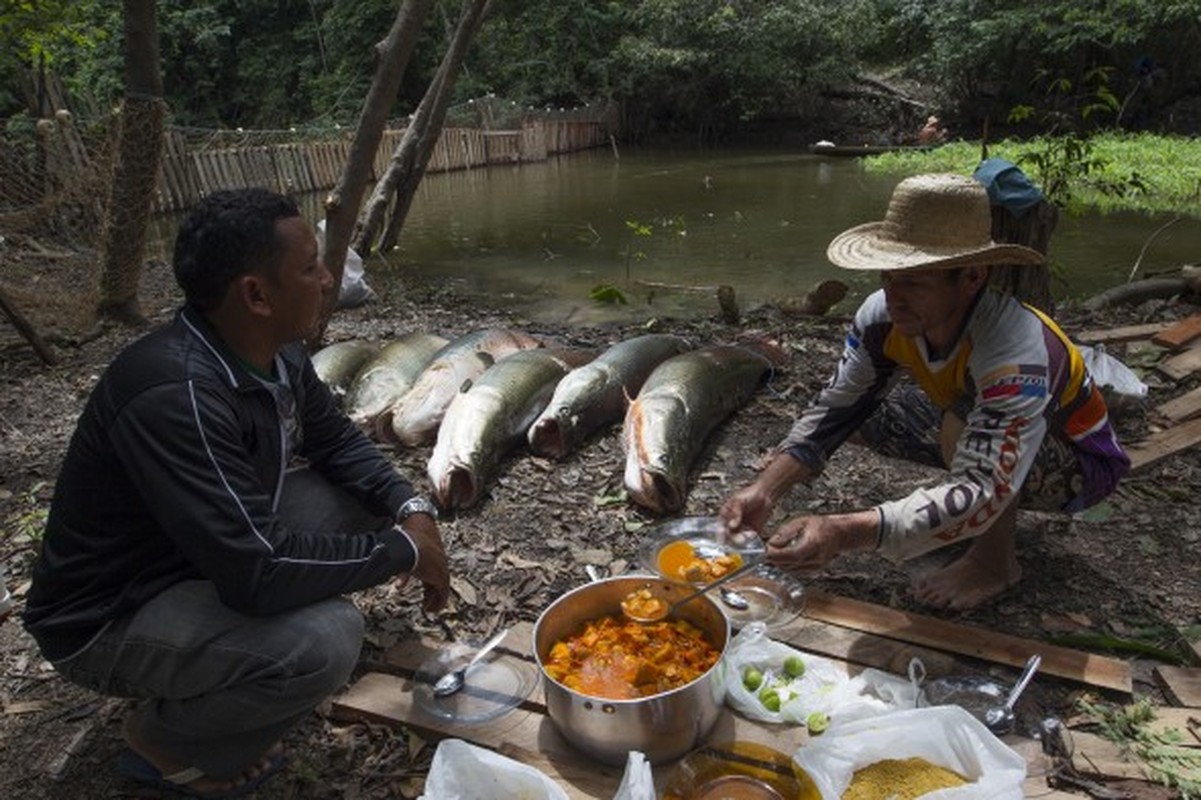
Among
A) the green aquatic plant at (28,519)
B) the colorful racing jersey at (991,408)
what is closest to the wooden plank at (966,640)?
Answer: the colorful racing jersey at (991,408)

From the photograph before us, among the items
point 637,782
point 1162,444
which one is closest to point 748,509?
point 637,782

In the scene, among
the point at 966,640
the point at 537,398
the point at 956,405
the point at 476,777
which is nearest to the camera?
the point at 476,777

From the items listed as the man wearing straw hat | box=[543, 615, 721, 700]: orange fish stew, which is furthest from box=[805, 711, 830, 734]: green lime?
the man wearing straw hat

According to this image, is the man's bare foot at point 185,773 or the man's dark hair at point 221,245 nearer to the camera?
the man's dark hair at point 221,245

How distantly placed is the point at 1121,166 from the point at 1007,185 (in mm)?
14108

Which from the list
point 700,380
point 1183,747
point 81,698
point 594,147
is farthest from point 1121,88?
point 81,698

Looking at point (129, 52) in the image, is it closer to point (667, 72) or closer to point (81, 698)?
point (81, 698)

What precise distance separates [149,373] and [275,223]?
49 centimetres

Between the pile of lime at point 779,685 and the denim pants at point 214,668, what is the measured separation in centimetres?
117

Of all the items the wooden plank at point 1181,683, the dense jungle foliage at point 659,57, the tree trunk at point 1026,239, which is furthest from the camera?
the dense jungle foliage at point 659,57

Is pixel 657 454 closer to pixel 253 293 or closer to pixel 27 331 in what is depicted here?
pixel 253 293

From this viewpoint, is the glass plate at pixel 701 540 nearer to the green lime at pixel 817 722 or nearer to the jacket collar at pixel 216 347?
the green lime at pixel 817 722

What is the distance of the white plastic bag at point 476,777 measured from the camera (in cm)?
201

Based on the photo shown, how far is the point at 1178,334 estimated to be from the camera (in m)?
5.37
